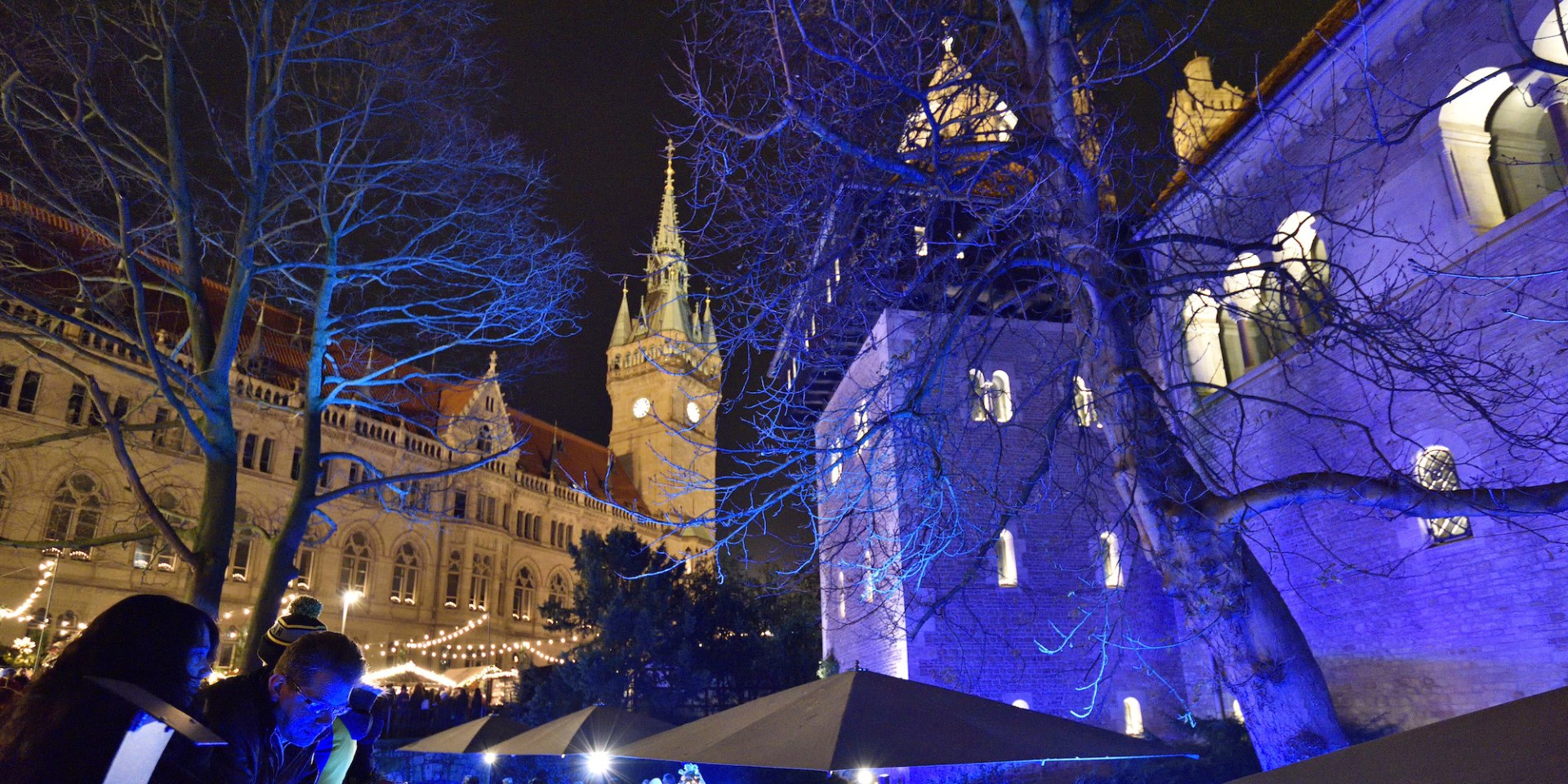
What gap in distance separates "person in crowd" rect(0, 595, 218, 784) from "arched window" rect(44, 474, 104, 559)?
32535 millimetres

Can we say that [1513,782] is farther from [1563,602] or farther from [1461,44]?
[1461,44]

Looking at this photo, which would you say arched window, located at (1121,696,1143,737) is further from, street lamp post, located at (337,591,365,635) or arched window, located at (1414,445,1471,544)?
street lamp post, located at (337,591,365,635)

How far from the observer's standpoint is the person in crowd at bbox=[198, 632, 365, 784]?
2.51 meters

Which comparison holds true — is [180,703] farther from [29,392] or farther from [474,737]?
[29,392]

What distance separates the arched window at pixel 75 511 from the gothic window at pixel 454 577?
1604 centimetres

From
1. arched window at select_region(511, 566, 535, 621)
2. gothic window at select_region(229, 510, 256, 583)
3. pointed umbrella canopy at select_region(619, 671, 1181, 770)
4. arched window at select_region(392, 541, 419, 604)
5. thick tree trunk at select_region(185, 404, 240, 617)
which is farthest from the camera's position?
arched window at select_region(511, 566, 535, 621)

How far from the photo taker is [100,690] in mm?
1720

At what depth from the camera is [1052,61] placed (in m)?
8.25

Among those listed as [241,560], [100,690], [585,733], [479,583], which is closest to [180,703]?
[100,690]

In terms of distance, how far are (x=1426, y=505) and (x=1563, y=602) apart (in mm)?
5884

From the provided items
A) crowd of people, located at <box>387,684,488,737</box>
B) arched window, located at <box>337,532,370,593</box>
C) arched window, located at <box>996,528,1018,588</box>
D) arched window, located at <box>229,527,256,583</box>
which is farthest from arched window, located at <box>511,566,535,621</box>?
arched window, located at <box>996,528,1018,588</box>

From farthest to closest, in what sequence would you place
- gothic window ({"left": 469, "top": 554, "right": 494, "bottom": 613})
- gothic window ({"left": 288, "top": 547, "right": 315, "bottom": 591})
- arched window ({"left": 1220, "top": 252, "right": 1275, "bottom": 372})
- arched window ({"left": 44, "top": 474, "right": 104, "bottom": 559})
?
1. gothic window ({"left": 469, "top": 554, "right": 494, "bottom": 613})
2. gothic window ({"left": 288, "top": 547, "right": 315, "bottom": 591})
3. arched window ({"left": 44, "top": 474, "right": 104, "bottom": 559})
4. arched window ({"left": 1220, "top": 252, "right": 1275, "bottom": 372})

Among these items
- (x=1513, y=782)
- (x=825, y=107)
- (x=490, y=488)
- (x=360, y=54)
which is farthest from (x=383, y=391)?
(x=1513, y=782)

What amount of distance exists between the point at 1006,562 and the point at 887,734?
510 inches
